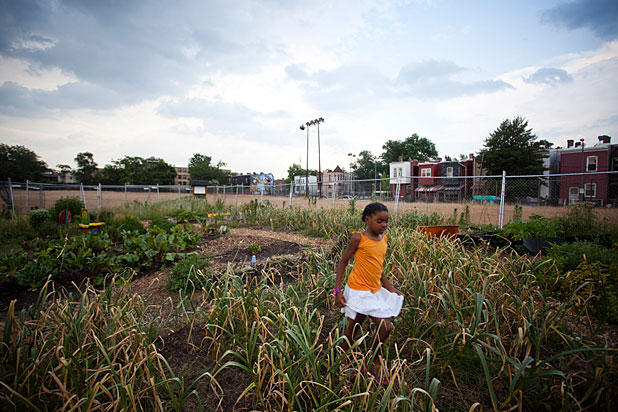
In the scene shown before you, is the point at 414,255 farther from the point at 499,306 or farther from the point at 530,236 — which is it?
the point at 530,236

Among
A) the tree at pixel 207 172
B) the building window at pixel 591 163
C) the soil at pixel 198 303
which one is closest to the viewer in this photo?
the soil at pixel 198 303

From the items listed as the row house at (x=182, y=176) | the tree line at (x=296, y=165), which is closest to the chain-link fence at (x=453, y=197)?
the tree line at (x=296, y=165)

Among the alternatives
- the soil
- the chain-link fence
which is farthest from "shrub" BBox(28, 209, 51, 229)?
the soil

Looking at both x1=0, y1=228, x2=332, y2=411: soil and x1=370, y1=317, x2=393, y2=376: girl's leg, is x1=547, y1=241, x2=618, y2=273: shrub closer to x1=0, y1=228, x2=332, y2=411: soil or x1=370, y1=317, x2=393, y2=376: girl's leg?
x1=370, y1=317, x2=393, y2=376: girl's leg

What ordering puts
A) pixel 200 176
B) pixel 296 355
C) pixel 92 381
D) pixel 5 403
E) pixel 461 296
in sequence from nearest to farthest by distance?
pixel 5 403
pixel 92 381
pixel 296 355
pixel 461 296
pixel 200 176

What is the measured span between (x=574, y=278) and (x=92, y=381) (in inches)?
165

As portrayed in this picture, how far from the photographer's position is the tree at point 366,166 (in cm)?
7447

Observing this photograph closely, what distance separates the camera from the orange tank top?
2041 mm

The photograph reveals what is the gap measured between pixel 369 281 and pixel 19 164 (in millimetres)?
60841

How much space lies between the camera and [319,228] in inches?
309

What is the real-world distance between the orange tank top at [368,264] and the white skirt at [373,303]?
51 millimetres

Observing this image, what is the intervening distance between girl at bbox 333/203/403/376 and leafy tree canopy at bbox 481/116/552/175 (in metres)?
38.3

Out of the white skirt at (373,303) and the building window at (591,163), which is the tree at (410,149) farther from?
the white skirt at (373,303)

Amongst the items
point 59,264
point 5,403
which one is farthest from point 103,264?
point 5,403
